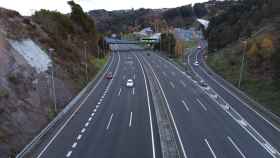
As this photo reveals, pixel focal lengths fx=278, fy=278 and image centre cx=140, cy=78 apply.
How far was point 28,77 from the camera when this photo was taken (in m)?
36.1

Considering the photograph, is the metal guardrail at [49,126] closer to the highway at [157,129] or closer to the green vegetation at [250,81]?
the highway at [157,129]

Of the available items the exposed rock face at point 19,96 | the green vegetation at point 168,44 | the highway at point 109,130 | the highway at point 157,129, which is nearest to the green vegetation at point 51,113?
the exposed rock face at point 19,96

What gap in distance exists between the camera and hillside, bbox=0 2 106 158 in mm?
26734

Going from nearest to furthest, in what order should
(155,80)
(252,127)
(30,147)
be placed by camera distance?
(30,147) < (252,127) < (155,80)

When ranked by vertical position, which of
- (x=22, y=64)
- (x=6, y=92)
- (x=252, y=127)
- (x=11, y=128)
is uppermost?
(x=22, y=64)

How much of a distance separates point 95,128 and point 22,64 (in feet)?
49.0

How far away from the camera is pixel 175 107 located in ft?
127

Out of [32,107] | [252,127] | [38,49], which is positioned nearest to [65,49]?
[38,49]

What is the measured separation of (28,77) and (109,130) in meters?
14.0

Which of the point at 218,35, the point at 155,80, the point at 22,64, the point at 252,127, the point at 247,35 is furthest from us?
the point at 218,35

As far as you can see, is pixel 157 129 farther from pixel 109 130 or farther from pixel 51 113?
pixel 51 113

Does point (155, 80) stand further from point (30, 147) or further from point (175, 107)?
point (30, 147)

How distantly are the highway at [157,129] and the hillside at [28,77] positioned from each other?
2808 millimetres

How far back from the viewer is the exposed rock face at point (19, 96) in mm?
25495
